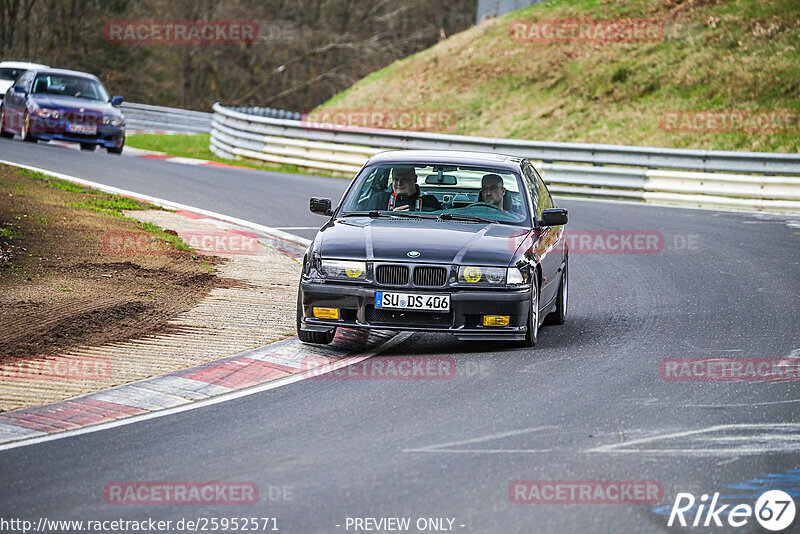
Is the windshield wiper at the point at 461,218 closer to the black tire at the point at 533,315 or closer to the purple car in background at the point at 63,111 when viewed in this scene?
the black tire at the point at 533,315

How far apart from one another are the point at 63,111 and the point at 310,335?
18.8m

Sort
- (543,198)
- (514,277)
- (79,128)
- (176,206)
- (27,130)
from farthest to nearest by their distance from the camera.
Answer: (27,130), (79,128), (176,206), (543,198), (514,277)

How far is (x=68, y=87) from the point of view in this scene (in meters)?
27.3

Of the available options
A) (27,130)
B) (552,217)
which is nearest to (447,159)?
(552,217)

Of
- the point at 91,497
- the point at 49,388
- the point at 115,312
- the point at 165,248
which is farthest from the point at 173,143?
the point at 91,497

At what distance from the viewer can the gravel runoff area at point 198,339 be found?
773 cm

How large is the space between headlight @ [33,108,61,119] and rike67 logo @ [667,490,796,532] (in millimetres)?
22944

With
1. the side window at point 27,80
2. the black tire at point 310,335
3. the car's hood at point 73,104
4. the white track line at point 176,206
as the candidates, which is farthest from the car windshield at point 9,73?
the black tire at point 310,335

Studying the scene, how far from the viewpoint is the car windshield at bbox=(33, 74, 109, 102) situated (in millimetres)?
27031

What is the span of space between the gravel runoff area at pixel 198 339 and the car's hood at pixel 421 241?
982 mm
